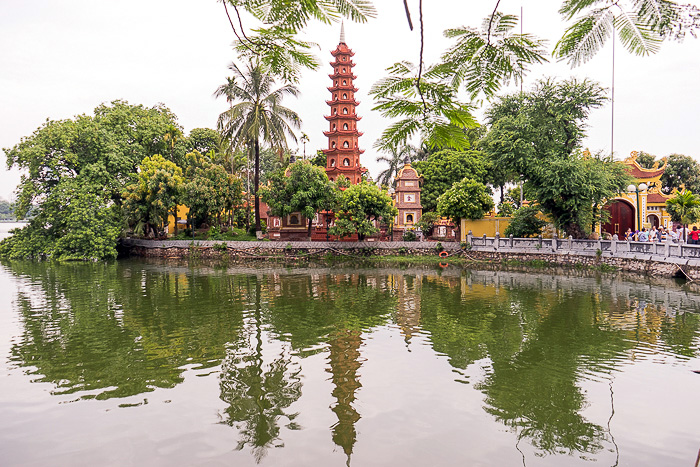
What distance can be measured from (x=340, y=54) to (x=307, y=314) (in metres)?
25.7

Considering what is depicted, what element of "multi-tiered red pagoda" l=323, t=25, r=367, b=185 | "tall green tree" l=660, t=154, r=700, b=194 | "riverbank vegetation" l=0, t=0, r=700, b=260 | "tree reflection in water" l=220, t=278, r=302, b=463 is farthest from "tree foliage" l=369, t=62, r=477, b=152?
"tall green tree" l=660, t=154, r=700, b=194

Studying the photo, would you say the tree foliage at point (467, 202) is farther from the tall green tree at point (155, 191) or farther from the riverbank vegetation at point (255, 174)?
the tall green tree at point (155, 191)

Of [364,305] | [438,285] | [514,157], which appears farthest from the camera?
[514,157]

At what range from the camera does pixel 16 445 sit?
545 cm

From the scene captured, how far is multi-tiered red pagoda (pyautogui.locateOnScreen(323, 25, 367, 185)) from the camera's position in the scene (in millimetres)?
33188

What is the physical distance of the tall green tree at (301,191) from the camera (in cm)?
2823

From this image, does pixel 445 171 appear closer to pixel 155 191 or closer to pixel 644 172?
pixel 644 172

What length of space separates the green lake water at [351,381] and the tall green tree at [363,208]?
13.4 meters

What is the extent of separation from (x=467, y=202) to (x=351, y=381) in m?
22.2

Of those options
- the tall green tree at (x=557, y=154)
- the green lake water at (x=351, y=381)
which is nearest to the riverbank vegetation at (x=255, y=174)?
the tall green tree at (x=557, y=154)

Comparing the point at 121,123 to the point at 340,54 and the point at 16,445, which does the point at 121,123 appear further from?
the point at 16,445

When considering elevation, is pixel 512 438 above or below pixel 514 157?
below

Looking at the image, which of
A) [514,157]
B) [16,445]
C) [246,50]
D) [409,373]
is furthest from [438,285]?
[246,50]

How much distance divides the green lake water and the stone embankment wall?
3.58m
